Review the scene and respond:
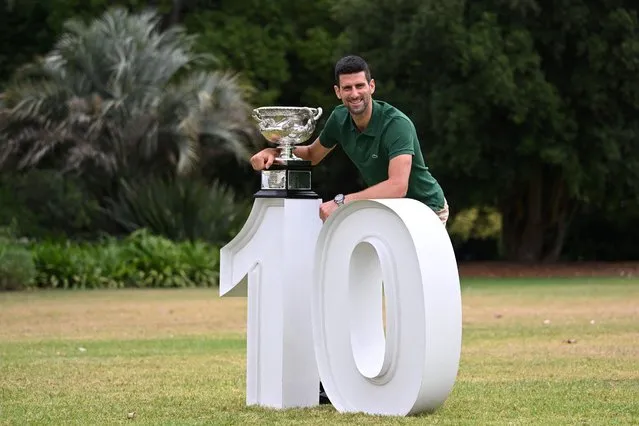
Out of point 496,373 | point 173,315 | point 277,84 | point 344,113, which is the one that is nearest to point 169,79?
point 277,84

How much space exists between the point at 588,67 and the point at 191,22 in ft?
39.1

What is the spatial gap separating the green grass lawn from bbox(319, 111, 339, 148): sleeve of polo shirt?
1661mm

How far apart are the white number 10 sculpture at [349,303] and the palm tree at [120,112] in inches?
822

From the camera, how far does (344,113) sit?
8945 mm

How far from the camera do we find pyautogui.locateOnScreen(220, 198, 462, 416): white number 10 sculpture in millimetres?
8133

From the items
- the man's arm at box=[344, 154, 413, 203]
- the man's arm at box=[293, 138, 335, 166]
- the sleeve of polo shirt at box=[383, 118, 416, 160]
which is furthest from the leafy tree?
the man's arm at box=[344, 154, 413, 203]

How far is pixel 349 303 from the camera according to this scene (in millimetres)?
8727

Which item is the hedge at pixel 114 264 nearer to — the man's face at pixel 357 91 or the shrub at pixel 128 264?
the shrub at pixel 128 264

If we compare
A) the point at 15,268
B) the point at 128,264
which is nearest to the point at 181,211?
the point at 128,264

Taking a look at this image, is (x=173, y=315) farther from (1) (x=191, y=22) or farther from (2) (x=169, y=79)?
(1) (x=191, y=22)

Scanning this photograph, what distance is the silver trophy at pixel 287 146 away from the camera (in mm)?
8992

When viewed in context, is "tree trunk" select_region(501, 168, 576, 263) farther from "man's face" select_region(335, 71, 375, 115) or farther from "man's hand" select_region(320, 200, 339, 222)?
"man's face" select_region(335, 71, 375, 115)

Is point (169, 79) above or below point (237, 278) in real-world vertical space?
above

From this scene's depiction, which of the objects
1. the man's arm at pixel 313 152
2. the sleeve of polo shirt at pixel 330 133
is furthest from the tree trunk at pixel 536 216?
the sleeve of polo shirt at pixel 330 133
